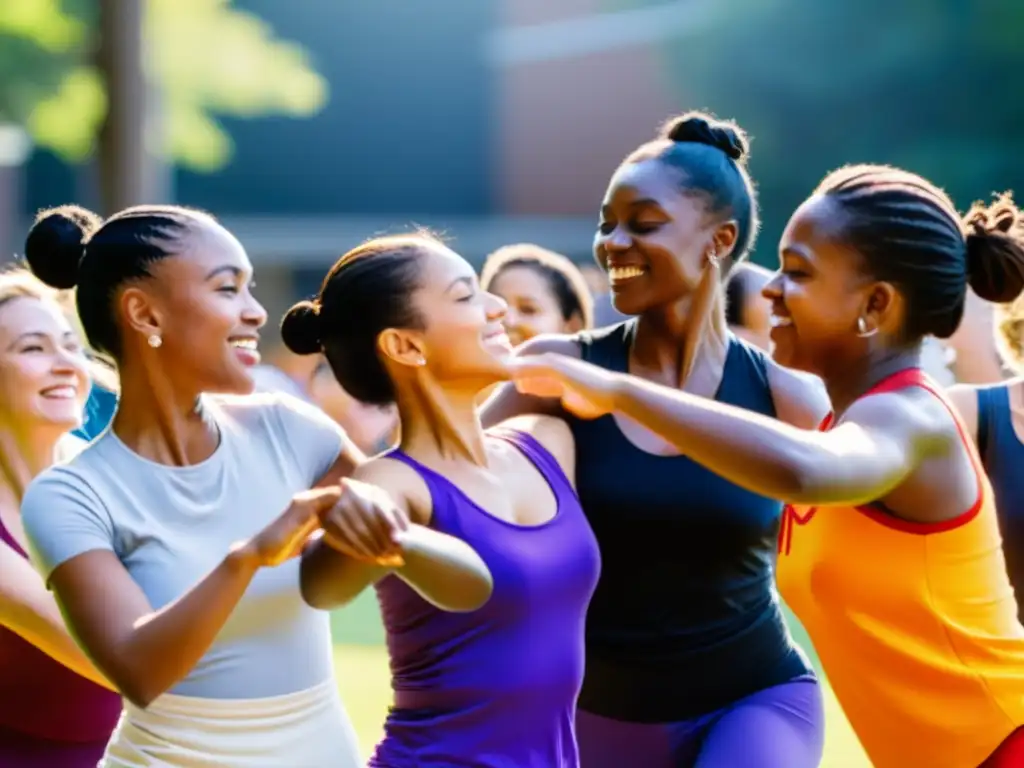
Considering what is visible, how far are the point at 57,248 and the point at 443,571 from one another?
1465 millimetres

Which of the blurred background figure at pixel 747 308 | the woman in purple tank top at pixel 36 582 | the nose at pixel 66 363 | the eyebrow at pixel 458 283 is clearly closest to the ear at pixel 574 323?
the blurred background figure at pixel 747 308

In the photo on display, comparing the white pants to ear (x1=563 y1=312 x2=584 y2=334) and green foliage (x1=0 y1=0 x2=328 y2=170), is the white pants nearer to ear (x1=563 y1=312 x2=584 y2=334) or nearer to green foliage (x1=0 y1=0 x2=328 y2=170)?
ear (x1=563 y1=312 x2=584 y2=334)

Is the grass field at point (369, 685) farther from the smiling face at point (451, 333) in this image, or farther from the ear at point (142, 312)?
the ear at point (142, 312)

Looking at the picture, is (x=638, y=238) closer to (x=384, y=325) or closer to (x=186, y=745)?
(x=384, y=325)

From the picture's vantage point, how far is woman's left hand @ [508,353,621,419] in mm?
3445

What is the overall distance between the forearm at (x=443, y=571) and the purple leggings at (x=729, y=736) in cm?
81

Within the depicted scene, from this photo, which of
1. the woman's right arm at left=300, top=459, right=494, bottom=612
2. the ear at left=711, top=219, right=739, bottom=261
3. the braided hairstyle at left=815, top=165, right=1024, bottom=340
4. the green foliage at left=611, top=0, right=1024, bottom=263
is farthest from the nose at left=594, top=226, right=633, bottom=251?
the green foliage at left=611, top=0, right=1024, bottom=263

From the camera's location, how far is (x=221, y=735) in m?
3.65

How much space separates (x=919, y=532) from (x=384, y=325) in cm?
119

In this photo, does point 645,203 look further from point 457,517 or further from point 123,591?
point 123,591

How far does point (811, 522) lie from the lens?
12.6 feet

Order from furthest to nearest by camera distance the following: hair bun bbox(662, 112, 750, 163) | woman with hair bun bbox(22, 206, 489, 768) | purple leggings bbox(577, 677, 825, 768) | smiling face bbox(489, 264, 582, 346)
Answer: smiling face bbox(489, 264, 582, 346) → hair bun bbox(662, 112, 750, 163) → purple leggings bbox(577, 677, 825, 768) → woman with hair bun bbox(22, 206, 489, 768)

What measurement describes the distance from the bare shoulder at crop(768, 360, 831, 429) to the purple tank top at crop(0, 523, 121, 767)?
1.77 m

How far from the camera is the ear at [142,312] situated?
3887 mm
